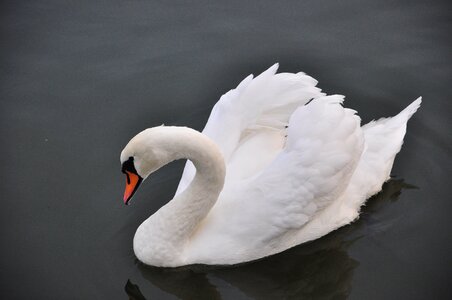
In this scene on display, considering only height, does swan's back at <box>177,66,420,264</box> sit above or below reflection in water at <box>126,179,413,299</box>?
above

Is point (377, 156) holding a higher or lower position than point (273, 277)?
higher

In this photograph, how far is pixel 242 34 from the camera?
9.54 m

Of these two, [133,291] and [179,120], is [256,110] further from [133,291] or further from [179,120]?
[133,291]

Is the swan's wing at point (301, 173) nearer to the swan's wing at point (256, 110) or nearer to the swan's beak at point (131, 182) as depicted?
the swan's wing at point (256, 110)

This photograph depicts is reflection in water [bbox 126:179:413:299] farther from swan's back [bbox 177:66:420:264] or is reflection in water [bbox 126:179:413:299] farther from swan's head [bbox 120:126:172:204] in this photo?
swan's head [bbox 120:126:172:204]

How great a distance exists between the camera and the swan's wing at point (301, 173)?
6.35 meters

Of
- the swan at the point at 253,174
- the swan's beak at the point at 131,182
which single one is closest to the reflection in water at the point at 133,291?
the swan at the point at 253,174

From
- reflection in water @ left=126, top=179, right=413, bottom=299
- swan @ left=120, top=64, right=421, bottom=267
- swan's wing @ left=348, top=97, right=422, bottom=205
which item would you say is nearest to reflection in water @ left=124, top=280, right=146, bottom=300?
reflection in water @ left=126, top=179, right=413, bottom=299

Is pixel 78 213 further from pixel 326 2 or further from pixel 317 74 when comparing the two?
pixel 326 2

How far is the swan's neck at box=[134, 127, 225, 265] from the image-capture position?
5.99 metres

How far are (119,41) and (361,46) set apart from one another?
122 inches

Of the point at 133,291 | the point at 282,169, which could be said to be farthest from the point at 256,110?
the point at 133,291

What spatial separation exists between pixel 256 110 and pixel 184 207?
1.21 meters

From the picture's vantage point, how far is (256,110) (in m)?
6.98
